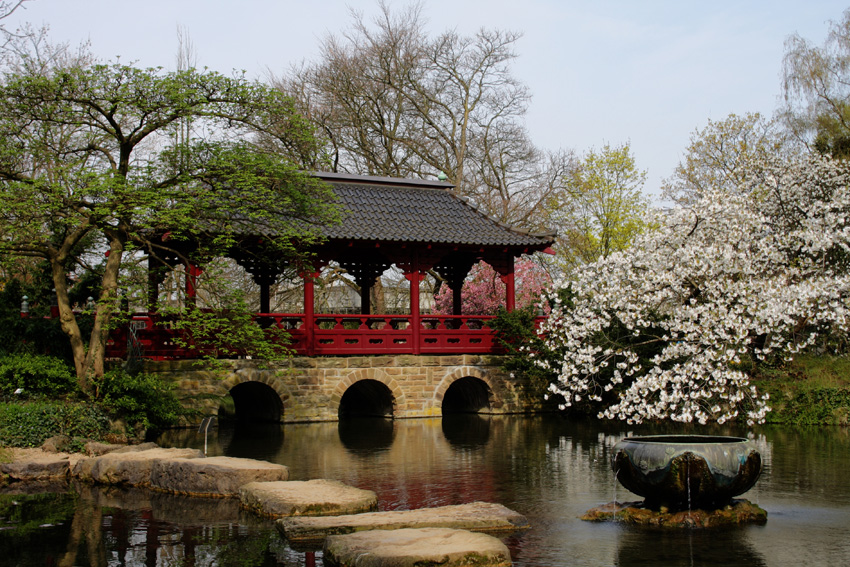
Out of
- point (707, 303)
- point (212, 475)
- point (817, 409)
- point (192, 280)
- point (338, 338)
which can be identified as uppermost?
point (192, 280)

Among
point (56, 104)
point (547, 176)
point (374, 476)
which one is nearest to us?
point (374, 476)

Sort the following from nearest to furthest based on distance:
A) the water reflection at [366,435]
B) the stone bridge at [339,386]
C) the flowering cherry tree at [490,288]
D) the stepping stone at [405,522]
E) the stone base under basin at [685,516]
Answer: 1. the stepping stone at [405,522]
2. the stone base under basin at [685,516]
3. the water reflection at [366,435]
4. the stone bridge at [339,386]
5. the flowering cherry tree at [490,288]

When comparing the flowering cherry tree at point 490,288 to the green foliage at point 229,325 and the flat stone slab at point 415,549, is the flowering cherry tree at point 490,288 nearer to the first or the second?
the green foliage at point 229,325

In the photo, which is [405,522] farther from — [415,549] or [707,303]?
[707,303]

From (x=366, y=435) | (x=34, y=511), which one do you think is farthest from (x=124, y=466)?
(x=366, y=435)

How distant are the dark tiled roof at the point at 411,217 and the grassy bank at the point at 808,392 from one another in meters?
6.53

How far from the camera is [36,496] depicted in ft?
38.1

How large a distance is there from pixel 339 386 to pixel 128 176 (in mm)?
7709

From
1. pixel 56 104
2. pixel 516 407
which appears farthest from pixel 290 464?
pixel 516 407

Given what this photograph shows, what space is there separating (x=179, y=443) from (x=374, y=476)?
5.59m

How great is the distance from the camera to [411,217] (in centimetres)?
2277

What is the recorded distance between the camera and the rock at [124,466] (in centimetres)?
1255

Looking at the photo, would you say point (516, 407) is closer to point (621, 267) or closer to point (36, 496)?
point (621, 267)

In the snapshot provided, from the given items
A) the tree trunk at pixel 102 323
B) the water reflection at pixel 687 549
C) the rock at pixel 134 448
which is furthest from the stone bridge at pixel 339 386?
the water reflection at pixel 687 549
